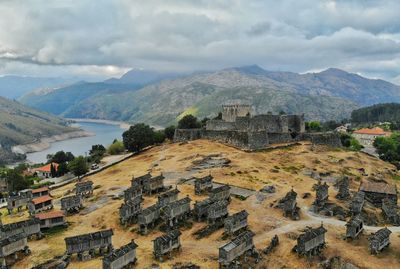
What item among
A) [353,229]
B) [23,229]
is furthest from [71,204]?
[353,229]

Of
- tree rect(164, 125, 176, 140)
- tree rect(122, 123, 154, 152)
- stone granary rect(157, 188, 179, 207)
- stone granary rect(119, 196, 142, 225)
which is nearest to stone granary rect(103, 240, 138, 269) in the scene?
stone granary rect(119, 196, 142, 225)

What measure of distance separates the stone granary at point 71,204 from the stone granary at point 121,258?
22.1m

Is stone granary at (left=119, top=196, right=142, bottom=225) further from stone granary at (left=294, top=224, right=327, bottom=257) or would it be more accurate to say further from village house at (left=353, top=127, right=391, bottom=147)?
village house at (left=353, top=127, right=391, bottom=147)

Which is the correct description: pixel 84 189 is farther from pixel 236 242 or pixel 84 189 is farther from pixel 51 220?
pixel 236 242

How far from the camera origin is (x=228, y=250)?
46750mm

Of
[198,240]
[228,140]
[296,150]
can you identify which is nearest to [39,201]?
[198,240]

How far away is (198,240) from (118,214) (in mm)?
14793

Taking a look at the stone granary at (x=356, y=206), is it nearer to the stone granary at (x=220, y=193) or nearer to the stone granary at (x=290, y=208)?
the stone granary at (x=290, y=208)

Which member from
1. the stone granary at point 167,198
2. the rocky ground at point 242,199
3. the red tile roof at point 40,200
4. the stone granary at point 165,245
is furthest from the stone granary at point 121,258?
the red tile roof at point 40,200

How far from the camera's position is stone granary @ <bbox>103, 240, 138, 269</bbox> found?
→ 45188 mm

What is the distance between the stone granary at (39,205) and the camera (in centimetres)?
6744

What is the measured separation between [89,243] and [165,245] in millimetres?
9623

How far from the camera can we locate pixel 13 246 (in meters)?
51.5

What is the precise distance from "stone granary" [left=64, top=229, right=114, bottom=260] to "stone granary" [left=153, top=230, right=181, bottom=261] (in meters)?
6.61
